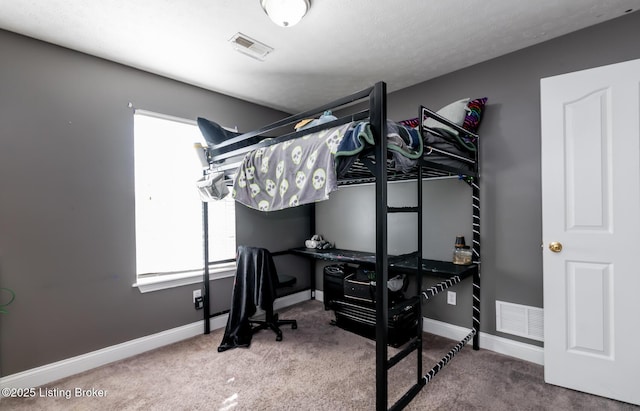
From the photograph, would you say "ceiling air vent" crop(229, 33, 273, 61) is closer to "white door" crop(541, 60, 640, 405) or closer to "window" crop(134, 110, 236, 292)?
"window" crop(134, 110, 236, 292)

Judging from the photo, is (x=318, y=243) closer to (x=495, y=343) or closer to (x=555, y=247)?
(x=495, y=343)

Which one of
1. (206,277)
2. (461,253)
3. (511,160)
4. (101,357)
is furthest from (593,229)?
(101,357)

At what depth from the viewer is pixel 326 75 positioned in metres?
2.59

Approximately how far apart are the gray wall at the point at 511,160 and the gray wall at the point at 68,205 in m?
2.64

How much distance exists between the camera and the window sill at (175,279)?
2.42 m

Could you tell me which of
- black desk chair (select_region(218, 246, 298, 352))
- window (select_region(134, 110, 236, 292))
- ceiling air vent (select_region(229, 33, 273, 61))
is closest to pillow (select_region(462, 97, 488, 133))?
ceiling air vent (select_region(229, 33, 273, 61))

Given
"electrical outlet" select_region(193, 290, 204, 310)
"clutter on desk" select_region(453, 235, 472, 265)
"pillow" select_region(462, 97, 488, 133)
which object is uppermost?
"pillow" select_region(462, 97, 488, 133)

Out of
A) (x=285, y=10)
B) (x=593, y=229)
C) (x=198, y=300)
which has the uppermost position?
(x=285, y=10)

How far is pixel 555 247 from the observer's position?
1835 millimetres

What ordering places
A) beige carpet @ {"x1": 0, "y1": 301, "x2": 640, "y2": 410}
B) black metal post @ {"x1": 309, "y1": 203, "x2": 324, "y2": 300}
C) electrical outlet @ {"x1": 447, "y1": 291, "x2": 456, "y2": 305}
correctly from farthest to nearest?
1. black metal post @ {"x1": 309, "y1": 203, "x2": 324, "y2": 300}
2. electrical outlet @ {"x1": 447, "y1": 291, "x2": 456, "y2": 305}
3. beige carpet @ {"x1": 0, "y1": 301, "x2": 640, "y2": 410}

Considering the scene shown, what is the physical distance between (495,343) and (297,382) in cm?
163

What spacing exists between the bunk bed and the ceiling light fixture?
1.79 feet

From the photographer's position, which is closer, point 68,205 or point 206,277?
point 68,205

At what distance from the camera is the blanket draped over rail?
1.45 meters
